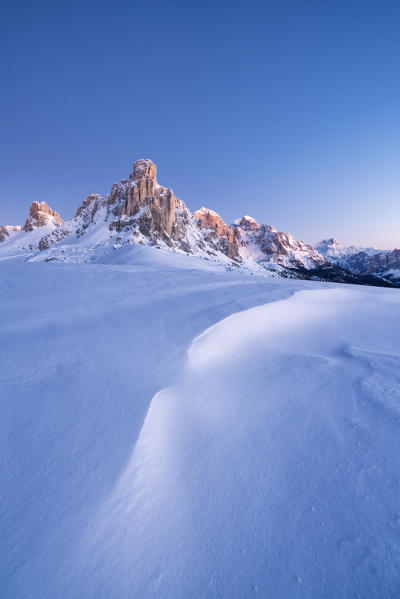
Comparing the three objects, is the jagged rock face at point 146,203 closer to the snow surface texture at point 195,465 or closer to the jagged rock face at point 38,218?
the jagged rock face at point 38,218

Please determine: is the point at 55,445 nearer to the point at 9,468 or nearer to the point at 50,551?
the point at 9,468

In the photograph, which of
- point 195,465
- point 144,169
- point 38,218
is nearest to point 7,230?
point 38,218

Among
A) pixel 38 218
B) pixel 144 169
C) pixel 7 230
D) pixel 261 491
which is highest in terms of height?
pixel 144 169

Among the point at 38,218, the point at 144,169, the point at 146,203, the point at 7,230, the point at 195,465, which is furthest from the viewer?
the point at 7,230

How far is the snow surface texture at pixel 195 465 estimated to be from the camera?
1525mm

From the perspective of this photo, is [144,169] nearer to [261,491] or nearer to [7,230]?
[7,230]

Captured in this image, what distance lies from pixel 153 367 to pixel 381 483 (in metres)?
2.68

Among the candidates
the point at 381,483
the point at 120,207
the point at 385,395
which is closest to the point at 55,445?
the point at 381,483

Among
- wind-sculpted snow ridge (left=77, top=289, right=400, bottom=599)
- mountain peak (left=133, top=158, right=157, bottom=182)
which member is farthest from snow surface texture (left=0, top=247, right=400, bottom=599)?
mountain peak (left=133, top=158, right=157, bottom=182)

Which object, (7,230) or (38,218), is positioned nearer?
(38,218)

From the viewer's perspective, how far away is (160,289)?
8094 millimetres

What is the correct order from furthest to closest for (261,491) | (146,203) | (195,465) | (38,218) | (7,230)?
(7,230) < (38,218) < (146,203) < (195,465) < (261,491)

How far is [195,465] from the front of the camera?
222 centimetres

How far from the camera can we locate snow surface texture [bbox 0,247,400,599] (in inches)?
60.1
